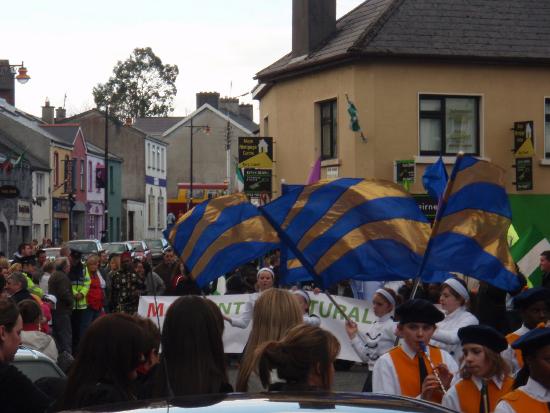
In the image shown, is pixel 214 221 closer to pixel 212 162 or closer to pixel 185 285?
pixel 185 285

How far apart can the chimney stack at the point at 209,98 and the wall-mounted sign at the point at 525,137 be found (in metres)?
67.6

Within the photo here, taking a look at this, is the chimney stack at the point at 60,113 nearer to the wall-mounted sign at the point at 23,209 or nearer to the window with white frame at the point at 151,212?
the window with white frame at the point at 151,212

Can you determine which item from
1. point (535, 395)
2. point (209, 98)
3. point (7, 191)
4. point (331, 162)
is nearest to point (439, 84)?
point (331, 162)

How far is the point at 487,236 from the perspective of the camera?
962cm

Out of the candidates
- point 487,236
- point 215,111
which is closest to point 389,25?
point 487,236

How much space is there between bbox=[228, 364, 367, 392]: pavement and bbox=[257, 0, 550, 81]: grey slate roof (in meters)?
13.9

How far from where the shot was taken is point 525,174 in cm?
3091

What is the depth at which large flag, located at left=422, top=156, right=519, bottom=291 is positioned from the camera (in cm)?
941

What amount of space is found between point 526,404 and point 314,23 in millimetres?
28637

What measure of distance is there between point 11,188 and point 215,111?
4742cm

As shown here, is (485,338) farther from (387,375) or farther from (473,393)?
(387,375)

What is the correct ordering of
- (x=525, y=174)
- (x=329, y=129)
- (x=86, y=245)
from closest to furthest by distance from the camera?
(x=525, y=174) → (x=329, y=129) → (x=86, y=245)

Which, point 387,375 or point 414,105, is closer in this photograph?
point 387,375

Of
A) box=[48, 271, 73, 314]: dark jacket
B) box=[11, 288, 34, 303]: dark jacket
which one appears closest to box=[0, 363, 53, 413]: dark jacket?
box=[11, 288, 34, 303]: dark jacket
